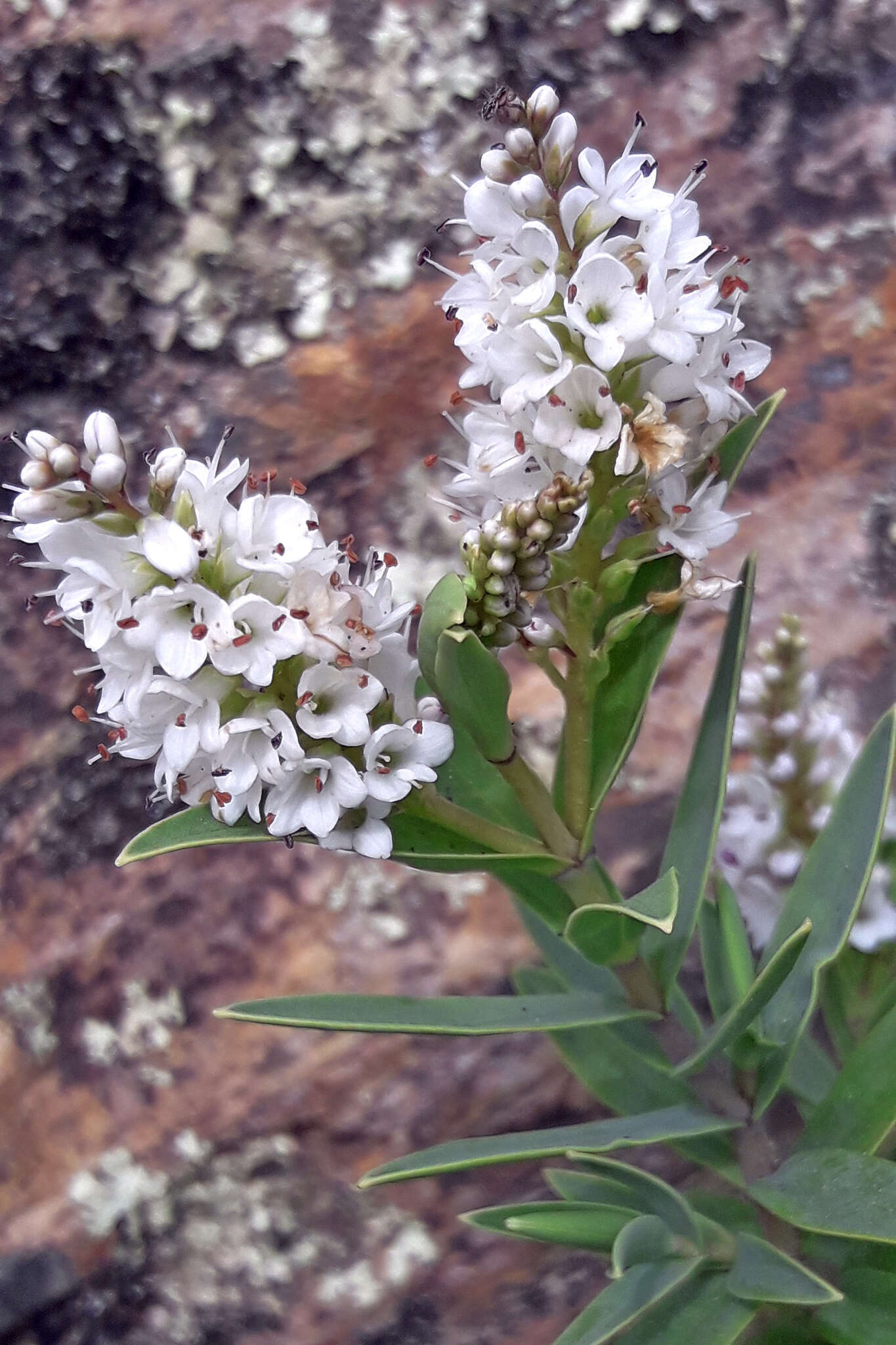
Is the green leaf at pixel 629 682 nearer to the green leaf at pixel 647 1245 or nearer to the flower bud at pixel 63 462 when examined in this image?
the green leaf at pixel 647 1245

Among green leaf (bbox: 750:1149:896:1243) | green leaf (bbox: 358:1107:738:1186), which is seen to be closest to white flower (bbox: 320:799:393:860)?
green leaf (bbox: 358:1107:738:1186)

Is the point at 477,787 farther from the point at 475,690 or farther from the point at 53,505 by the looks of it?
the point at 53,505

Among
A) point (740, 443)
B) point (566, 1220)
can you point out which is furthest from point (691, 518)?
point (566, 1220)

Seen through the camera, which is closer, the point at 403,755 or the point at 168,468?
the point at 168,468

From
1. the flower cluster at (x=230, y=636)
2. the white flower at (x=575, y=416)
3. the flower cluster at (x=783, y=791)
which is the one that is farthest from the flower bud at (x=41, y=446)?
the flower cluster at (x=783, y=791)

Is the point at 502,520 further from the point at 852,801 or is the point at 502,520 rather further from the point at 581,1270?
the point at 581,1270
